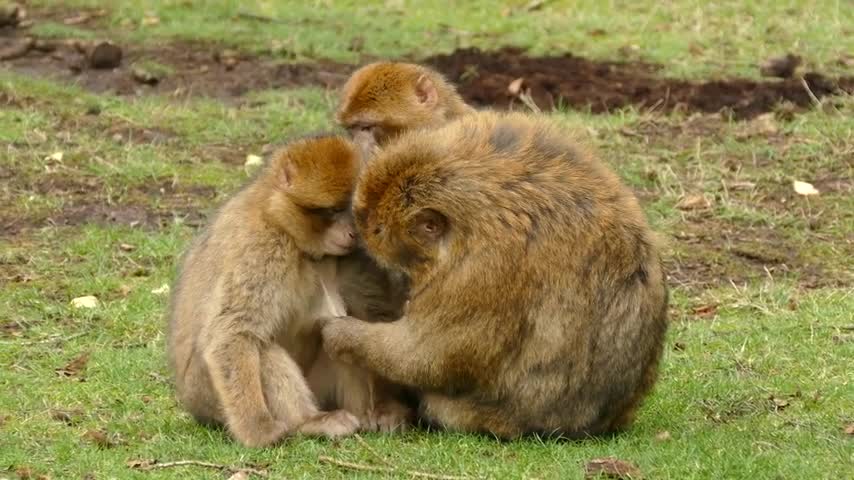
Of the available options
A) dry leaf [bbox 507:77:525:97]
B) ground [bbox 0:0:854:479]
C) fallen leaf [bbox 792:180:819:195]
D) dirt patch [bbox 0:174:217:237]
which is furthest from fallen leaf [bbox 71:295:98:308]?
dry leaf [bbox 507:77:525:97]

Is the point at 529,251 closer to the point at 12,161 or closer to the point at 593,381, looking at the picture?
the point at 593,381

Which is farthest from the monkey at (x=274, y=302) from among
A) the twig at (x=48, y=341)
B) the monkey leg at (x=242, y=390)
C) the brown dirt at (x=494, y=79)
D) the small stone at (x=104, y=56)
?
the small stone at (x=104, y=56)

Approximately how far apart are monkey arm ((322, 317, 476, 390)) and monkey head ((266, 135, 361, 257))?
1.02 feet

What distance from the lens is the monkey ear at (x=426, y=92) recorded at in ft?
25.8

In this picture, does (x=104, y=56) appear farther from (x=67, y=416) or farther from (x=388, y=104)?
(x=67, y=416)

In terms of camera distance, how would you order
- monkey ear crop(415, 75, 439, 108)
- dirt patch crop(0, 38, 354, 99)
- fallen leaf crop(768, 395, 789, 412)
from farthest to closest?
1. dirt patch crop(0, 38, 354, 99)
2. monkey ear crop(415, 75, 439, 108)
3. fallen leaf crop(768, 395, 789, 412)

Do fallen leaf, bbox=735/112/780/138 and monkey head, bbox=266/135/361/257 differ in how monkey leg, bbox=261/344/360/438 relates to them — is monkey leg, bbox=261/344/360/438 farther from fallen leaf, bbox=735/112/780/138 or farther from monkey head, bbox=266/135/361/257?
fallen leaf, bbox=735/112/780/138

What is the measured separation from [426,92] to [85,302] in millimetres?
2214

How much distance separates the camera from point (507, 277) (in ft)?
18.9

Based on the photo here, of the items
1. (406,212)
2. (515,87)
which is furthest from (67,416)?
(515,87)

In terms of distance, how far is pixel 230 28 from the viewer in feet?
53.4

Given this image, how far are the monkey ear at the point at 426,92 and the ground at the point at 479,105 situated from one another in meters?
1.51

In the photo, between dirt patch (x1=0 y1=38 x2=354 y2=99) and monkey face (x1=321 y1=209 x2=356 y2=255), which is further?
dirt patch (x1=0 y1=38 x2=354 y2=99)

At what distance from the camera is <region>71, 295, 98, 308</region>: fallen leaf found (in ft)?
27.9
